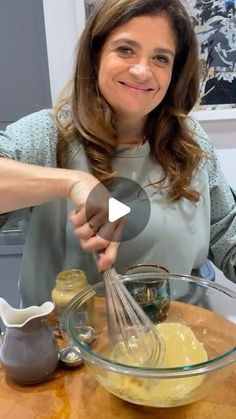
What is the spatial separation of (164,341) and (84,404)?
0.60ft

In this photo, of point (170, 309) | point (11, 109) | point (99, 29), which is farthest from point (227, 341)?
point (11, 109)

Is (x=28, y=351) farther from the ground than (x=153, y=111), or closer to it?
closer to it

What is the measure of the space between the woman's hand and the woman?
112 millimetres

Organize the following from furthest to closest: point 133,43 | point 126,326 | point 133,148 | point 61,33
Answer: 1. point 61,33
2. point 133,148
3. point 133,43
4. point 126,326

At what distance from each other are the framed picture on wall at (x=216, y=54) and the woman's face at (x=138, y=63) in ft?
1.82

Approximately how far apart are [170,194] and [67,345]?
473 mm

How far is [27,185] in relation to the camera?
0.84 m

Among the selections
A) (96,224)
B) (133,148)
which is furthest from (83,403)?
(133,148)

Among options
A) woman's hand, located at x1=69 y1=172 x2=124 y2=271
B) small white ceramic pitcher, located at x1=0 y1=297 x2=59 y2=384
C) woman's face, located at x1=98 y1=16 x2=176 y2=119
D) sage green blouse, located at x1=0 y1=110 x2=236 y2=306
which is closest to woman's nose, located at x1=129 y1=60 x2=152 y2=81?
woman's face, located at x1=98 y1=16 x2=176 y2=119

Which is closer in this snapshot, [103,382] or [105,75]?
[103,382]

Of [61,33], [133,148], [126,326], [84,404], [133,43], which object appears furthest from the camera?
[61,33]

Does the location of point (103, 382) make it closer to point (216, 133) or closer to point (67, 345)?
point (67, 345)

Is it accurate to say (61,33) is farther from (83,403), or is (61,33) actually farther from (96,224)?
(83,403)

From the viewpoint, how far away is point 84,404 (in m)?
0.64
